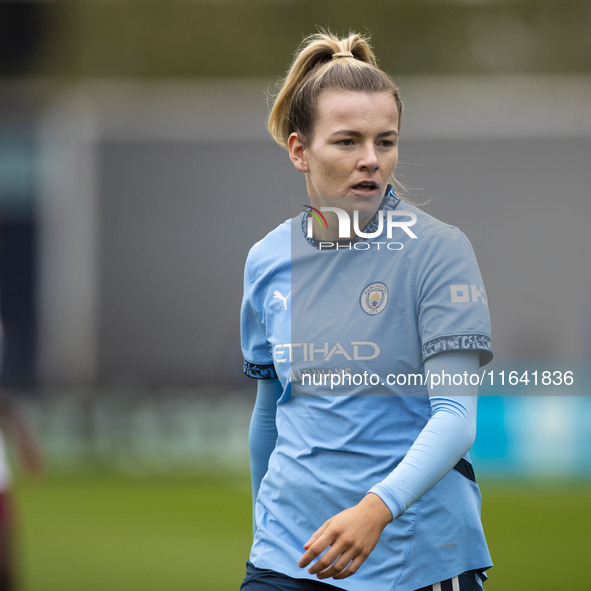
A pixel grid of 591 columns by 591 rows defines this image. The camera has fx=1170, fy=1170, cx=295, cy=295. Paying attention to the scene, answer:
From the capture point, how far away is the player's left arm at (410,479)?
2334mm

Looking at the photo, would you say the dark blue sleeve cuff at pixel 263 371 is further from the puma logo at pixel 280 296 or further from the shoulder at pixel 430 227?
the shoulder at pixel 430 227

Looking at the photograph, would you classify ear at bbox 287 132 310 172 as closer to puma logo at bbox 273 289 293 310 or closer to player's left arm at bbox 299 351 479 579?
puma logo at bbox 273 289 293 310

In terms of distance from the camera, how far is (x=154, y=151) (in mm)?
18859

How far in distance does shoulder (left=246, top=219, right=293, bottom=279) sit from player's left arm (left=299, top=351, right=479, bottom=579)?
579 mm

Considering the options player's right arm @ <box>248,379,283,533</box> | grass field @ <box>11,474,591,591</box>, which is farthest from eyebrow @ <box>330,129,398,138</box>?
grass field @ <box>11,474,591,591</box>

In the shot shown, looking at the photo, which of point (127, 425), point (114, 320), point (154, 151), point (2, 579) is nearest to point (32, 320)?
point (114, 320)

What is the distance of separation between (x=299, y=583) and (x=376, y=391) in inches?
19.2

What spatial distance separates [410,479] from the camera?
2.39 metres

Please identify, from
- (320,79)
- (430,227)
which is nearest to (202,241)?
(320,79)

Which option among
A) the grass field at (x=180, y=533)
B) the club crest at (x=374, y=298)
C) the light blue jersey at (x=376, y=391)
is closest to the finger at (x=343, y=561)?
the light blue jersey at (x=376, y=391)

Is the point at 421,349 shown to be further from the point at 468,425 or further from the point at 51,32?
the point at 51,32

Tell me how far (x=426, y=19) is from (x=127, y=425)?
1281 centimetres

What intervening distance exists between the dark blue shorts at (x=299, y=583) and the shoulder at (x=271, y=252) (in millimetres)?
747

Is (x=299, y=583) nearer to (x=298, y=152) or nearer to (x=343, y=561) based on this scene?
(x=343, y=561)
